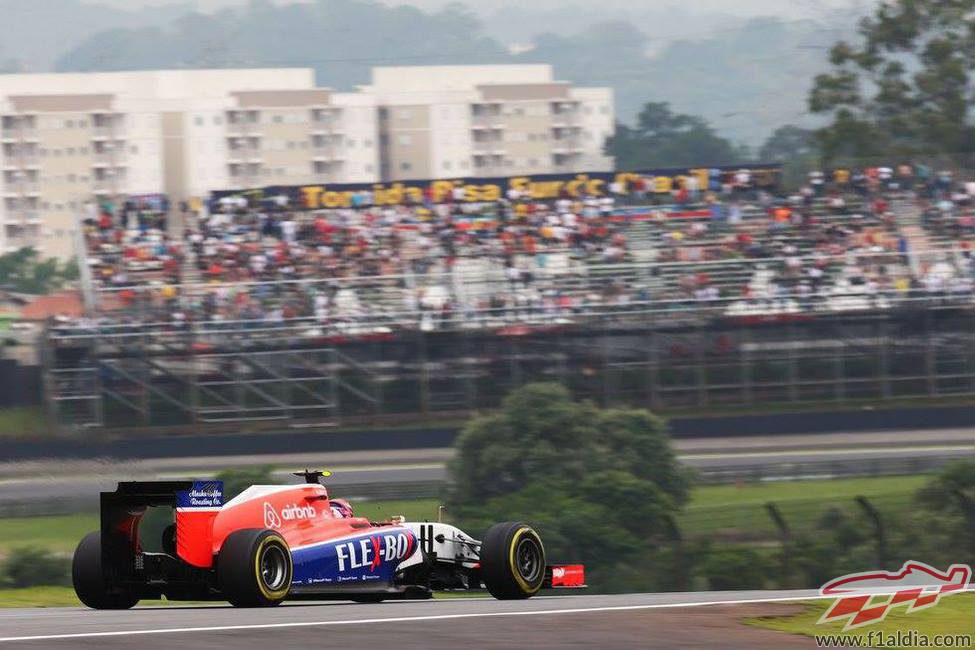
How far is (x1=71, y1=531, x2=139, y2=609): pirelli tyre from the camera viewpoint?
31.4 feet

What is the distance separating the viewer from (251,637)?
7.20 meters

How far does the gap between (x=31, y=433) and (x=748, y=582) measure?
61.1ft

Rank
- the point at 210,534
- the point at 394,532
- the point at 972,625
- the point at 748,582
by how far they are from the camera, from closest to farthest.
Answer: the point at 972,625 → the point at 210,534 → the point at 394,532 → the point at 748,582

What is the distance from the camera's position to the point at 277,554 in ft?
30.8

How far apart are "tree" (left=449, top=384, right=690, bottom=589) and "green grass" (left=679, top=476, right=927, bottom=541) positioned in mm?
562

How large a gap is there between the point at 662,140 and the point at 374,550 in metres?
79.8

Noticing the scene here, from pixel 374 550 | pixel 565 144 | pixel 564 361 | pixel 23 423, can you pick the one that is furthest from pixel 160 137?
pixel 374 550

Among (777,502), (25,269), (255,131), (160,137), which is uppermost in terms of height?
(255,131)

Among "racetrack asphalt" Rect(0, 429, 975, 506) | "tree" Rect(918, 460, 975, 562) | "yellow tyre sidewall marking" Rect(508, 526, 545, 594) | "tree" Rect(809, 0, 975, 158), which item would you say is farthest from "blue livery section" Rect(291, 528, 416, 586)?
"tree" Rect(809, 0, 975, 158)

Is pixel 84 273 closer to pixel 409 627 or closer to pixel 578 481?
pixel 578 481

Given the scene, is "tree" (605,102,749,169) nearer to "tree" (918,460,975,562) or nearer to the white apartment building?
the white apartment building

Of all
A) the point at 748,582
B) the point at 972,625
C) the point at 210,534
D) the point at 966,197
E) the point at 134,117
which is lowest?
the point at 748,582

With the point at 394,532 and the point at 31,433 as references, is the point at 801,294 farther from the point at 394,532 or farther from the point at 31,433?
the point at 394,532

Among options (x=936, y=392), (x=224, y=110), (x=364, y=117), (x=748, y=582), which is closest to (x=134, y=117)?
(x=224, y=110)
